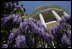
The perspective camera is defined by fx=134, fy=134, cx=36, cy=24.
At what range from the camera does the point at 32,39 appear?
559 cm

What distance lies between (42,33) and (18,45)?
1184mm

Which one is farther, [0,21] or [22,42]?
[0,21]

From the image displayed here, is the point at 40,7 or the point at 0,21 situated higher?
the point at 0,21

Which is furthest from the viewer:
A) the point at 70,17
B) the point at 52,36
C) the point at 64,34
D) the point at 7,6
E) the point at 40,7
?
the point at 40,7

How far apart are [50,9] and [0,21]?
39.3 ft

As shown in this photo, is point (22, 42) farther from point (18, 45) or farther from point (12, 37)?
point (12, 37)

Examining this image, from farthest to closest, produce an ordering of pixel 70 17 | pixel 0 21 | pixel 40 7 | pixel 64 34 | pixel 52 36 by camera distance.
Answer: pixel 40 7
pixel 0 21
pixel 52 36
pixel 64 34
pixel 70 17

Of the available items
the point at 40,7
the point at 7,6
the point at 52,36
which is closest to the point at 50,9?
the point at 40,7

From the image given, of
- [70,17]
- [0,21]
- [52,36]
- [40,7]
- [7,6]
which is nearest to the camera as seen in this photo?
[70,17]

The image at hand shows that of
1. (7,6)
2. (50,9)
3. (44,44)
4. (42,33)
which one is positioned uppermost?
(7,6)

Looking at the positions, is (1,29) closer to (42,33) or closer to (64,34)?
(42,33)

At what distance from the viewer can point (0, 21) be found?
714 centimetres

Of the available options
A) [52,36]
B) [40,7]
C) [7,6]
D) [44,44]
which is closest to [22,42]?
[44,44]

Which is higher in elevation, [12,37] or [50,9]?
[12,37]
